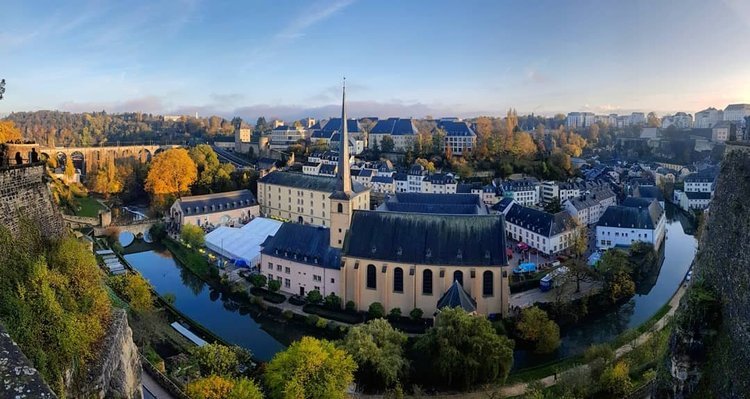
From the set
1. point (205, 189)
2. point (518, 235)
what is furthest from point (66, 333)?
point (205, 189)

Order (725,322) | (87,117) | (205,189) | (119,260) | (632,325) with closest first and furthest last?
(725,322) < (632,325) < (119,260) < (205,189) < (87,117)

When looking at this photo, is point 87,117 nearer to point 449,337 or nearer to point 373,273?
point 373,273

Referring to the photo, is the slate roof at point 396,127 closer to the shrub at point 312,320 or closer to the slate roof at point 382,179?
the slate roof at point 382,179

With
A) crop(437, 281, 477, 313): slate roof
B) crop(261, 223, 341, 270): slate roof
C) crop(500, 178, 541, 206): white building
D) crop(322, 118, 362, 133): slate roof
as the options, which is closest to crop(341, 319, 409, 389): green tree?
crop(437, 281, 477, 313): slate roof

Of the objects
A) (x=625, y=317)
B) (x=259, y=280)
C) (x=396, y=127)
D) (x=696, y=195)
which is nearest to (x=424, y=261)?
(x=259, y=280)

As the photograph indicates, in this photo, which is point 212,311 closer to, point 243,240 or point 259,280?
point 259,280

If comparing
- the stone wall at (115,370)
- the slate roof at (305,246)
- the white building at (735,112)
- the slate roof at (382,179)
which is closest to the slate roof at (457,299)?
the slate roof at (305,246)
